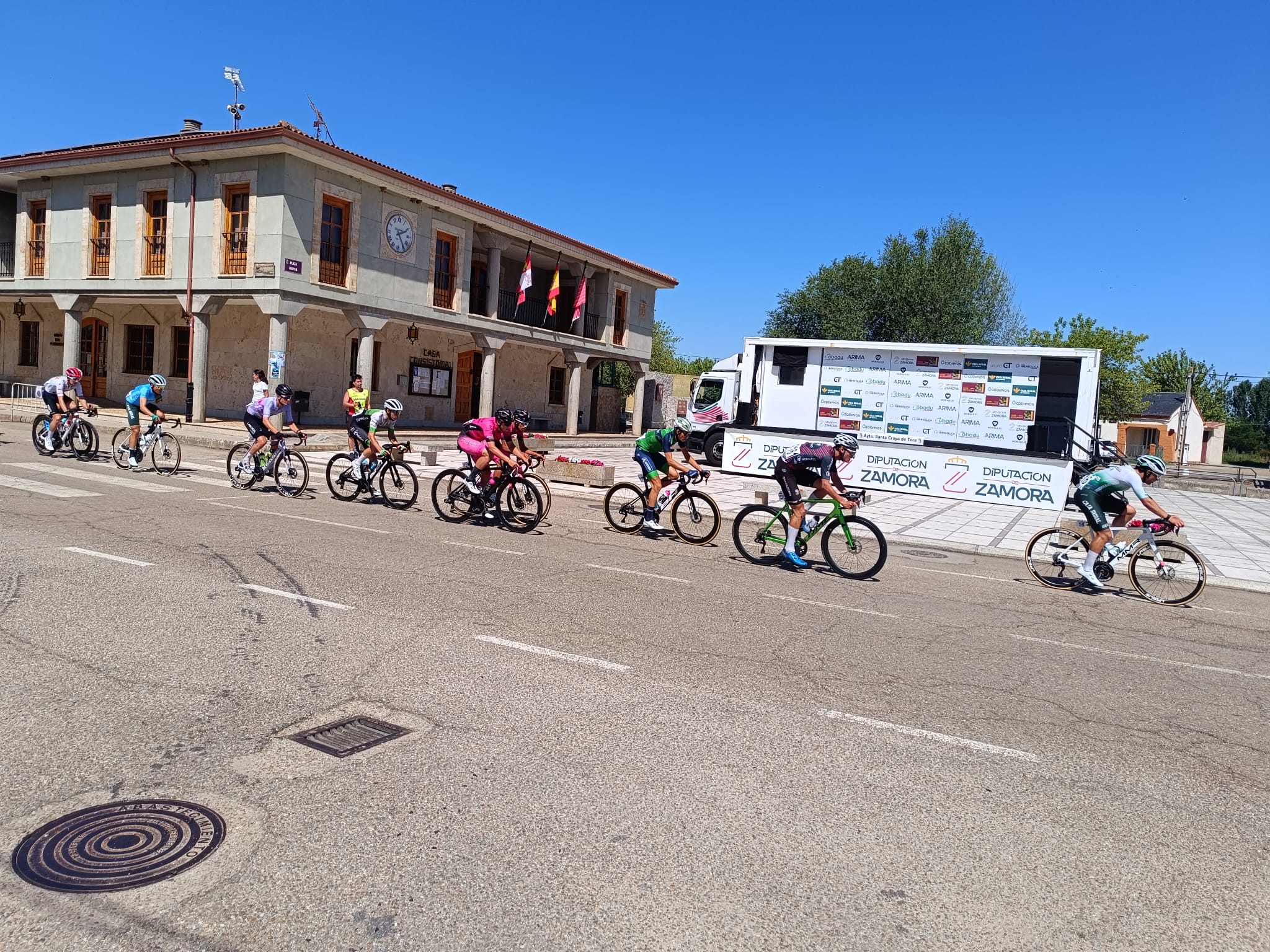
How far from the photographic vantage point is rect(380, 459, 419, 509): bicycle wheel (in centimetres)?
1359

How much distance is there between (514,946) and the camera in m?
2.83

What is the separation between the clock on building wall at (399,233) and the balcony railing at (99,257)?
8.04m

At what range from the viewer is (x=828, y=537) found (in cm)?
1050

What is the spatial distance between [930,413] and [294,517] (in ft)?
47.7

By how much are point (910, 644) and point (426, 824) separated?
14.8 feet

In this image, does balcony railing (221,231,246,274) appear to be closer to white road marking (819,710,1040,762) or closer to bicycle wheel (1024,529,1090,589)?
bicycle wheel (1024,529,1090,589)

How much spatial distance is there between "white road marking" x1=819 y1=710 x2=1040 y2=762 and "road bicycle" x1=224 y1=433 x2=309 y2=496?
10.7 metres

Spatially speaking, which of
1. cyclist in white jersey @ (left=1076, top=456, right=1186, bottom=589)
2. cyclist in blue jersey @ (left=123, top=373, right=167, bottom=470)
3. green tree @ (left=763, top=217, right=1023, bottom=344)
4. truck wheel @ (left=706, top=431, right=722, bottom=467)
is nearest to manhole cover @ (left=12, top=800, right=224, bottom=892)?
cyclist in white jersey @ (left=1076, top=456, right=1186, bottom=589)

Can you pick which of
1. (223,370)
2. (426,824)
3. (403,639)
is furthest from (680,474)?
(223,370)

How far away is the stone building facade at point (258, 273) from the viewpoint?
2322 centimetres

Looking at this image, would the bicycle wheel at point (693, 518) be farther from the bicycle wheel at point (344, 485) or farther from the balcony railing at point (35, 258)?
the balcony railing at point (35, 258)

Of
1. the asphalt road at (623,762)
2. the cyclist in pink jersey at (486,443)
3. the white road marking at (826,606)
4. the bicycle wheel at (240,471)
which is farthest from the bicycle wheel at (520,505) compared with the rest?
the bicycle wheel at (240,471)

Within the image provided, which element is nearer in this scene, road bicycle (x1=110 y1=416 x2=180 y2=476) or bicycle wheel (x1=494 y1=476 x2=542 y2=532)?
bicycle wheel (x1=494 y1=476 x2=542 y2=532)

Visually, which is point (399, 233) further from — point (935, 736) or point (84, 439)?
point (935, 736)
